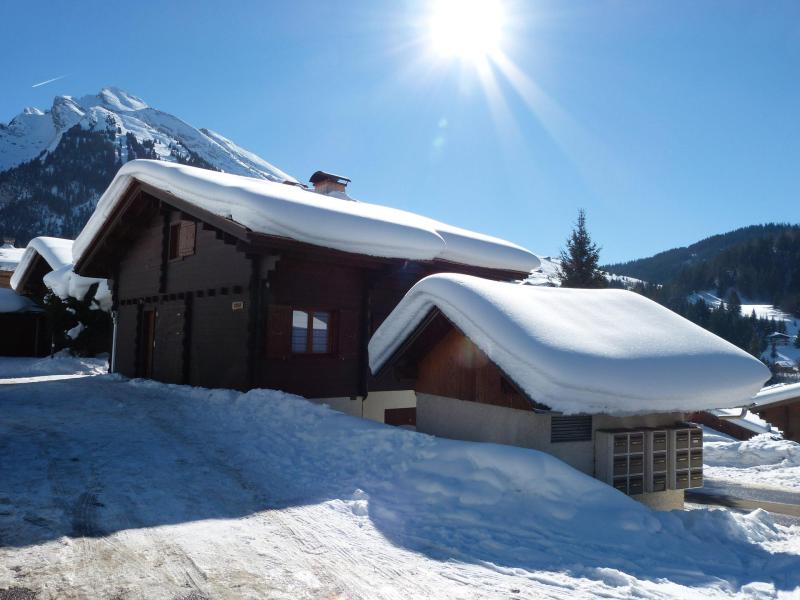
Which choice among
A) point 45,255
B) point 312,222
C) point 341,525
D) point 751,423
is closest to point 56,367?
point 45,255

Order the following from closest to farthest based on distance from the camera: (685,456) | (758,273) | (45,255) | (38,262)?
(685,456) < (45,255) < (38,262) < (758,273)

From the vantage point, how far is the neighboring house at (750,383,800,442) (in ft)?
65.0

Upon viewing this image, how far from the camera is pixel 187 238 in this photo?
1339 cm

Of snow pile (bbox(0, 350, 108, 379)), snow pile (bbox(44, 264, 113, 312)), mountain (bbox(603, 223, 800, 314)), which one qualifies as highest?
mountain (bbox(603, 223, 800, 314))

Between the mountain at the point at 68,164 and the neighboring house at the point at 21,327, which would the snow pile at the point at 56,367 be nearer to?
the neighboring house at the point at 21,327

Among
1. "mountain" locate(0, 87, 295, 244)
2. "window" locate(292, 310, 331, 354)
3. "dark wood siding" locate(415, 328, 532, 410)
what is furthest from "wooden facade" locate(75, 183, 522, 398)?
"mountain" locate(0, 87, 295, 244)

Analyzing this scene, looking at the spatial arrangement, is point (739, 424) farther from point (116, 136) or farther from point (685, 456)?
point (116, 136)

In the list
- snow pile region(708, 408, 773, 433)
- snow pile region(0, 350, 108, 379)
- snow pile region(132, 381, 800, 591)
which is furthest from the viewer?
snow pile region(708, 408, 773, 433)

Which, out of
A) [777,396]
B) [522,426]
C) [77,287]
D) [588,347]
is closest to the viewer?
[588,347]

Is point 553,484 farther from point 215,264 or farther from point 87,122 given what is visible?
point 87,122

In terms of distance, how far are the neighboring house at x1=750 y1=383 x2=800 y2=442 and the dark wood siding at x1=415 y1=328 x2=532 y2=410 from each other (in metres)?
17.3

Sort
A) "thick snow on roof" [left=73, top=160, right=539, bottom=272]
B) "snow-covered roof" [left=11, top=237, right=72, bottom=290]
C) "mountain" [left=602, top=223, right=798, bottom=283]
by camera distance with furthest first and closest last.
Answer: "mountain" [left=602, top=223, right=798, bottom=283] < "snow-covered roof" [left=11, top=237, right=72, bottom=290] < "thick snow on roof" [left=73, top=160, right=539, bottom=272]

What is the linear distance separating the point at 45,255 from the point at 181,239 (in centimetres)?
1397

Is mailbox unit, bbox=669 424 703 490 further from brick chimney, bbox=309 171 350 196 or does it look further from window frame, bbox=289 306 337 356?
brick chimney, bbox=309 171 350 196
